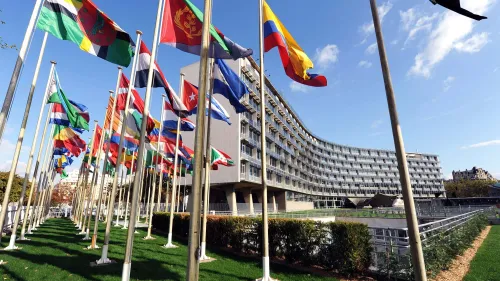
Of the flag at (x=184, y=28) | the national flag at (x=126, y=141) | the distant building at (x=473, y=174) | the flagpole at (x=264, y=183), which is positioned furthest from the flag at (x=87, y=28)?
the distant building at (x=473, y=174)

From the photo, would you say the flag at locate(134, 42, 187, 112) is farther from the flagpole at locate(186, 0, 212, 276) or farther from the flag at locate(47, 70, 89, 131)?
the flagpole at locate(186, 0, 212, 276)

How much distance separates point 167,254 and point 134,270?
3186mm

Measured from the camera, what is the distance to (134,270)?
29.6 feet

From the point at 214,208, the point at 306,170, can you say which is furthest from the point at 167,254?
the point at 306,170

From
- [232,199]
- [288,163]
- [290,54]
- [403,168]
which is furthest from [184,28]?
[288,163]

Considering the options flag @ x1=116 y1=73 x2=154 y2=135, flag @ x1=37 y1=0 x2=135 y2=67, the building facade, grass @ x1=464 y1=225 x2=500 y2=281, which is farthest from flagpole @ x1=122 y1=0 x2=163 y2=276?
grass @ x1=464 y1=225 x2=500 y2=281

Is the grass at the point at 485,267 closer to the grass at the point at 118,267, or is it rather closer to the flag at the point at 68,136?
the grass at the point at 118,267

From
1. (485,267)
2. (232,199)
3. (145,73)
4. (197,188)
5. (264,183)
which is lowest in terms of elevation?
(485,267)

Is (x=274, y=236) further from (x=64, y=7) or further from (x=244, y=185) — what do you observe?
(x=244, y=185)

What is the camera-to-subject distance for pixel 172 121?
638 inches

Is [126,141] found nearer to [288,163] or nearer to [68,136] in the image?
[68,136]

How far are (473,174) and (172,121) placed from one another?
211 metres

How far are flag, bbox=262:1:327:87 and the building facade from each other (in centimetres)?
225

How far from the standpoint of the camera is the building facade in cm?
4394
